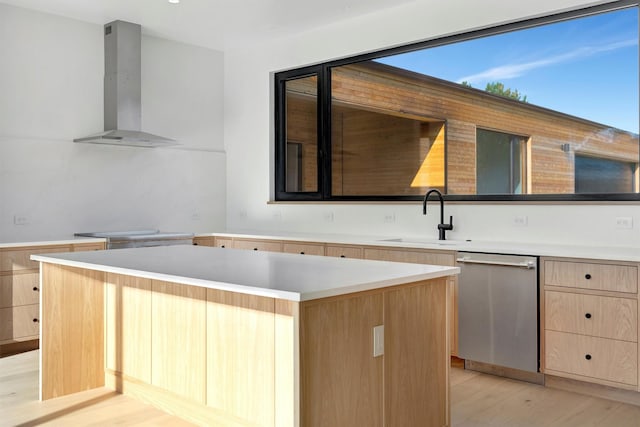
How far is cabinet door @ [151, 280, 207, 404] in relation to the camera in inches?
113

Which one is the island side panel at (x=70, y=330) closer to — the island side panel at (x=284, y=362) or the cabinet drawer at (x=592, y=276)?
the island side panel at (x=284, y=362)

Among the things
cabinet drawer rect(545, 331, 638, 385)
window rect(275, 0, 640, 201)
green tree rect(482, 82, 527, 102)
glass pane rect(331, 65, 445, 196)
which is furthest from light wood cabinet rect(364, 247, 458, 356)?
green tree rect(482, 82, 527, 102)

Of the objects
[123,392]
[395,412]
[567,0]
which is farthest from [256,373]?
[567,0]

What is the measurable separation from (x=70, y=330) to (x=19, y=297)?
1.23 m

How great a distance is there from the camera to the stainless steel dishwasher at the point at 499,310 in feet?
11.9

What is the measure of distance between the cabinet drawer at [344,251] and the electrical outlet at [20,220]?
259cm

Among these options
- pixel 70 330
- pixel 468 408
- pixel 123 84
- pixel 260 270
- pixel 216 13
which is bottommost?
pixel 468 408

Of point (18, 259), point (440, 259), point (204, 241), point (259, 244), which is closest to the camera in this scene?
point (440, 259)

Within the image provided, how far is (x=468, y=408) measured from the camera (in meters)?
3.24

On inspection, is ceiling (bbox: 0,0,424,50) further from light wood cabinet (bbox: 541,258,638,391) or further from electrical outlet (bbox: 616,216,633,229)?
light wood cabinet (bbox: 541,258,638,391)

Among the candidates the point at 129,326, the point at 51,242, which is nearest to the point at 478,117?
the point at 129,326

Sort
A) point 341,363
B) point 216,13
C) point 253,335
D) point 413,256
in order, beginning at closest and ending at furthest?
point 341,363, point 253,335, point 413,256, point 216,13

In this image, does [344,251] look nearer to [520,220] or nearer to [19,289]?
[520,220]

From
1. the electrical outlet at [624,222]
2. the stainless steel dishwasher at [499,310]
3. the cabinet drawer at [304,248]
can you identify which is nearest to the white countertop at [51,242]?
the cabinet drawer at [304,248]
